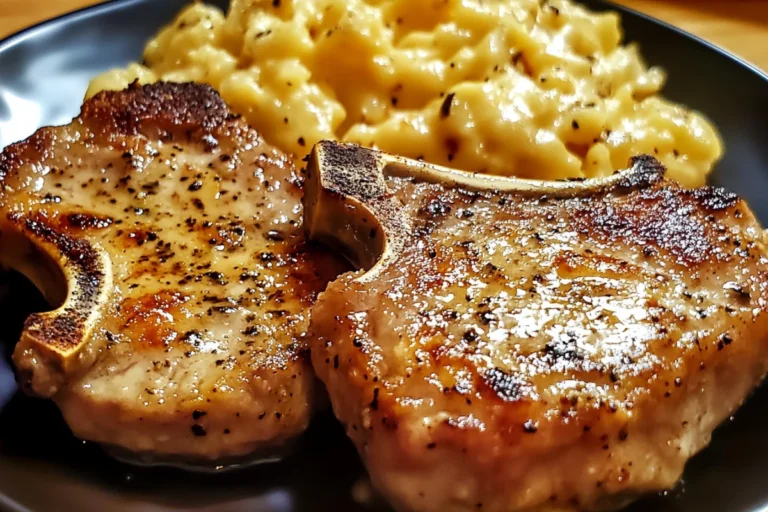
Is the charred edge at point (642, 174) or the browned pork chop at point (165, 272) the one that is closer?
the browned pork chop at point (165, 272)

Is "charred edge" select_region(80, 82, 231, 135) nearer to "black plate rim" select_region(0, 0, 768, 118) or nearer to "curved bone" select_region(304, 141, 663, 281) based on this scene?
"curved bone" select_region(304, 141, 663, 281)

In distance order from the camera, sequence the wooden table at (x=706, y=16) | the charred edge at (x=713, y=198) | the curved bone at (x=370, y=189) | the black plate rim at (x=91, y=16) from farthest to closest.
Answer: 1. the wooden table at (x=706, y=16)
2. the black plate rim at (x=91, y=16)
3. the charred edge at (x=713, y=198)
4. the curved bone at (x=370, y=189)

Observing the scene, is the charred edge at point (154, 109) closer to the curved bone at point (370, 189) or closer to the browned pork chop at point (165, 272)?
the browned pork chop at point (165, 272)

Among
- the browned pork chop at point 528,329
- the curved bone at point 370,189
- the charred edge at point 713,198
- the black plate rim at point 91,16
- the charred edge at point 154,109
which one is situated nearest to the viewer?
the browned pork chop at point 528,329

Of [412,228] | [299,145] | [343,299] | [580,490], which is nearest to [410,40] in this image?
[299,145]

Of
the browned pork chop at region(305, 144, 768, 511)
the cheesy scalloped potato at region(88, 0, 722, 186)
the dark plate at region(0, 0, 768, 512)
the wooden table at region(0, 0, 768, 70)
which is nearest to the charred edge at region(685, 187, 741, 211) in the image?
the browned pork chop at region(305, 144, 768, 511)

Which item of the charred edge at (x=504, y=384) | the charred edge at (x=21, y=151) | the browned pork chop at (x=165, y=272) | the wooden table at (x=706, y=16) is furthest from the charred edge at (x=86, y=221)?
the wooden table at (x=706, y=16)

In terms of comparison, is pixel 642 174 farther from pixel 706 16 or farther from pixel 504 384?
pixel 706 16

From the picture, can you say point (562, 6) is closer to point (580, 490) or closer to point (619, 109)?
point (619, 109)
